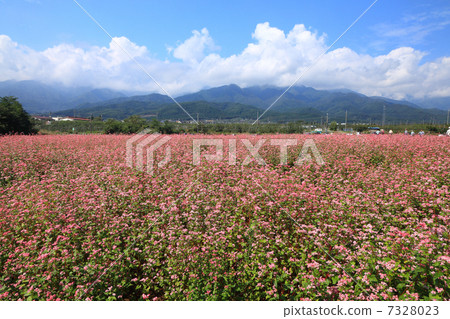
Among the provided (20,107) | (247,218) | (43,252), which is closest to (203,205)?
(247,218)

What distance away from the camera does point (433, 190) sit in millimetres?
5035

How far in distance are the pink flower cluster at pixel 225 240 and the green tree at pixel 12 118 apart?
23.7 meters

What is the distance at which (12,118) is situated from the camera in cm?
2392

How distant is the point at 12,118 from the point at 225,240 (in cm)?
3002

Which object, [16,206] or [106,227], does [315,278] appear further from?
[16,206]

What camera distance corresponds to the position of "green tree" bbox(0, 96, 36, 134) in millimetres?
22906

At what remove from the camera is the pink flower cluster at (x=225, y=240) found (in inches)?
120

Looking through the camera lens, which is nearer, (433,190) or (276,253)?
(276,253)

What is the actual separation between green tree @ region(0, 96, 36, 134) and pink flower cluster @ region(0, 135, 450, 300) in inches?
933
